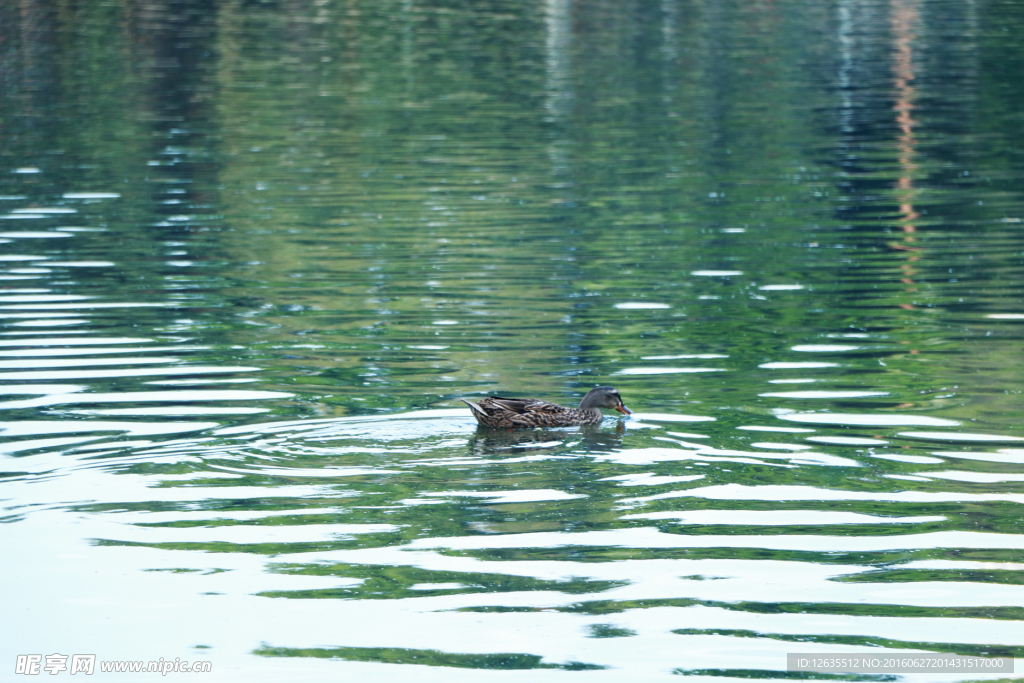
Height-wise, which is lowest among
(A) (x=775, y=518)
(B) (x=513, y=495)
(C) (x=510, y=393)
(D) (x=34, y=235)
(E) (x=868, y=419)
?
(D) (x=34, y=235)

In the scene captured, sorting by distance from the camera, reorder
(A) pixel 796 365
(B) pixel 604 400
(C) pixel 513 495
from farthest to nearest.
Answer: (A) pixel 796 365 → (B) pixel 604 400 → (C) pixel 513 495

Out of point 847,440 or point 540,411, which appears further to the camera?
point 540,411

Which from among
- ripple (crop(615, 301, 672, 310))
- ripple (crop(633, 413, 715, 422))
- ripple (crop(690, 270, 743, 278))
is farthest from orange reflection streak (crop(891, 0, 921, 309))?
ripple (crop(633, 413, 715, 422))

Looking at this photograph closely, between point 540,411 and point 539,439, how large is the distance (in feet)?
0.87

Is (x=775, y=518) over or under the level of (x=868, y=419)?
over

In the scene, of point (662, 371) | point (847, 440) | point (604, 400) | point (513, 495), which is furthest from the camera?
point (662, 371)

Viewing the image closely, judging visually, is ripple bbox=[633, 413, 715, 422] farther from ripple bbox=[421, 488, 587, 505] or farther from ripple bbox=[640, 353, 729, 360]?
ripple bbox=[640, 353, 729, 360]

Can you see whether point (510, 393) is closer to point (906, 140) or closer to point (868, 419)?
point (868, 419)

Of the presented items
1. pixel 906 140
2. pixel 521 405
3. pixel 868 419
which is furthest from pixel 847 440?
pixel 906 140

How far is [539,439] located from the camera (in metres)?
13.5

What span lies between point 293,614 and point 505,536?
1.81 metres

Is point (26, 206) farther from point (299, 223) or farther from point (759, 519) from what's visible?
point (759, 519)

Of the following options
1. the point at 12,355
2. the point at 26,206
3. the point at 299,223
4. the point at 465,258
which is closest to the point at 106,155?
the point at 26,206

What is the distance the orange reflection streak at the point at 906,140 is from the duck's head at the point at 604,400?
277 inches
